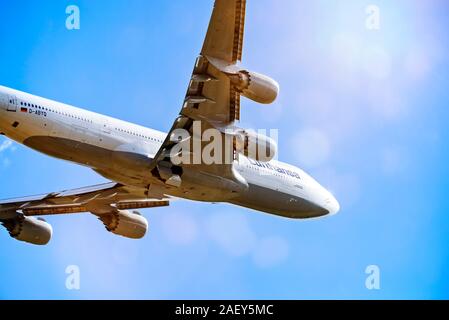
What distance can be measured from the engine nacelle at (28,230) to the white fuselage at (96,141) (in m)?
7.44

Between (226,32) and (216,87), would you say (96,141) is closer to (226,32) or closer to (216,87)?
(216,87)

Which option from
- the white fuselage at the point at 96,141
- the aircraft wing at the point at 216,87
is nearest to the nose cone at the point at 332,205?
the white fuselage at the point at 96,141

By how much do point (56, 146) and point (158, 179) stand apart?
3.79 m

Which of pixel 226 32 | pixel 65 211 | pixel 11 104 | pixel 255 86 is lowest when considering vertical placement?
pixel 65 211

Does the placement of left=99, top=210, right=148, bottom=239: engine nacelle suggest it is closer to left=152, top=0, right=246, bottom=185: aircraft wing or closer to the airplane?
the airplane

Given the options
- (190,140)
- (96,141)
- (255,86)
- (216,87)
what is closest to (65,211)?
(96,141)

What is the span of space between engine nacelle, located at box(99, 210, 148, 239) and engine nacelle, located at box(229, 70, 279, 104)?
11493 millimetres

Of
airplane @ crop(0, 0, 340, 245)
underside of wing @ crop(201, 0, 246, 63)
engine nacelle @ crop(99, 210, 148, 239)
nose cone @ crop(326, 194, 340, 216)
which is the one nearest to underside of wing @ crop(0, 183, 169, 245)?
engine nacelle @ crop(99, 210, 148, 239)

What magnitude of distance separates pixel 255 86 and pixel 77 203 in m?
12.8

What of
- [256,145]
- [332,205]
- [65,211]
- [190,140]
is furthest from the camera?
[65,211]

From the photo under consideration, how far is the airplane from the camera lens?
1005 inches

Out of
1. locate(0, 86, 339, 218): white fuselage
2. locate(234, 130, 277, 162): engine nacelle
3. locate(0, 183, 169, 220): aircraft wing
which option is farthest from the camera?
locate(0, 183, 169, 220): aircraft wing

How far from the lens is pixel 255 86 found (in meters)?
25.8

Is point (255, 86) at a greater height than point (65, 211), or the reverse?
point (255, 86)
